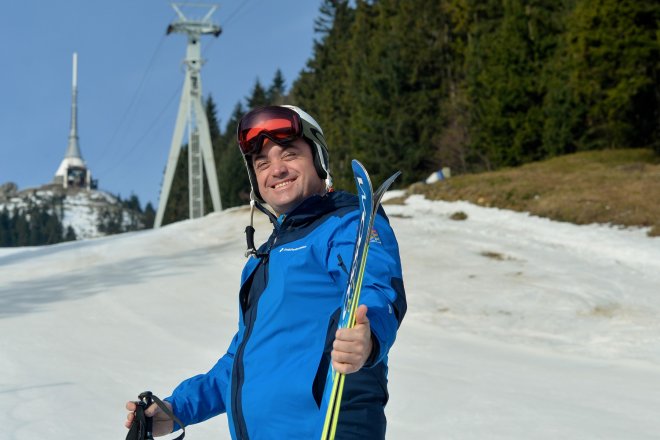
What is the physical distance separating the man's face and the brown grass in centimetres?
1323

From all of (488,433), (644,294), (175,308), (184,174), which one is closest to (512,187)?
(644,294)

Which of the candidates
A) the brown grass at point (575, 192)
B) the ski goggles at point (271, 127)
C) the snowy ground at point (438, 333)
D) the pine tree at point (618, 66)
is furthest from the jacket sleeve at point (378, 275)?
the pine tree at point (618, 66)

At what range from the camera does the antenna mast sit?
41531 mm

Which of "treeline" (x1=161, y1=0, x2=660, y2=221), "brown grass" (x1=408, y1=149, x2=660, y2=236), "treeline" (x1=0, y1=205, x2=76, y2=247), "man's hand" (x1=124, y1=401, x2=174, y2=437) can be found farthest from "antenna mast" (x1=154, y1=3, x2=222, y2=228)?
"treeline" (x1=0, y1=205, x2=76, y2=247)

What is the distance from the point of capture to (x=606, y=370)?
667cm

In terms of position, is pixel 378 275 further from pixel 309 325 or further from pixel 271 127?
pixel 271 127

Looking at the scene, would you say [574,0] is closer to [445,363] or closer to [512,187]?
[512,187]

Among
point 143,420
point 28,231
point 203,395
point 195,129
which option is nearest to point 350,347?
point 203,395

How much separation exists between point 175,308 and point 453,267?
5138mm

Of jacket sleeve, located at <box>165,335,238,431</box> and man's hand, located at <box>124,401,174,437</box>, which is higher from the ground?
jacket sleeve, located at <box>165,335,238,431</box>

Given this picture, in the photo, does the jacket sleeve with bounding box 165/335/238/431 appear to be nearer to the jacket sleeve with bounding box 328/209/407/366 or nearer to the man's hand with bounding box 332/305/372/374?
the jacket sleeve with bounding box 328/209/407/366

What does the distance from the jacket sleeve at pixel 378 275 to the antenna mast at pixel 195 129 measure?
39.0 metres

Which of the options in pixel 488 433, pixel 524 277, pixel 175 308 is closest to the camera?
pixel 488 433

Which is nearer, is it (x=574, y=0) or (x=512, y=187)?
(x=512, y=187)
